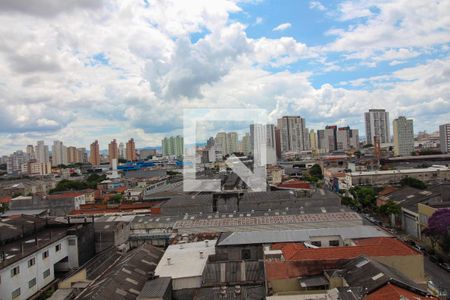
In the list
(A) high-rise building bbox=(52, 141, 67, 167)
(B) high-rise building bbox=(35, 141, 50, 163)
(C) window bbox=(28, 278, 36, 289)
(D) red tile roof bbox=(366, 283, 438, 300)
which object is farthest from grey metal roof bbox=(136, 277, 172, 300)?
(A) high-rise building bbox=(52, 141, 67, 167)

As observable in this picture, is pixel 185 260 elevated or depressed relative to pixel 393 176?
depressed

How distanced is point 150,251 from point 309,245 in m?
2.94

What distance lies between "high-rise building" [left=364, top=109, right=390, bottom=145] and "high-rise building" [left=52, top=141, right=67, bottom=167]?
40.0 m

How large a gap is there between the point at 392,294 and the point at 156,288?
2817mm

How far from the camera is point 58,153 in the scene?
5116cm

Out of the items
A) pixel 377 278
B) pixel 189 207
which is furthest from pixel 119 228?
pixel 377 278

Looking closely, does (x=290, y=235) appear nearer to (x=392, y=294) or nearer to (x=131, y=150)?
(x=392, y=294)

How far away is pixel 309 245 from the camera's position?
650 centimetres

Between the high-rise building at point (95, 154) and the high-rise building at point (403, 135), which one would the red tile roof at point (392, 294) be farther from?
the high-rise building at point (95, 154)

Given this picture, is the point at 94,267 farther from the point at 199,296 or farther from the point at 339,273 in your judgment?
the point at 339,273

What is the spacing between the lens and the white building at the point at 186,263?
544cm

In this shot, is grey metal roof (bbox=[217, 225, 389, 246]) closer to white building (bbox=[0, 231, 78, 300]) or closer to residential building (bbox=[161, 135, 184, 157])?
white building (bbox=[0, 231, 78, 300])

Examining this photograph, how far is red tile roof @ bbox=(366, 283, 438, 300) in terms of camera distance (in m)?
3.96

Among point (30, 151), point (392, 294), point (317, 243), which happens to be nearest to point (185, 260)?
point (317, 243)
